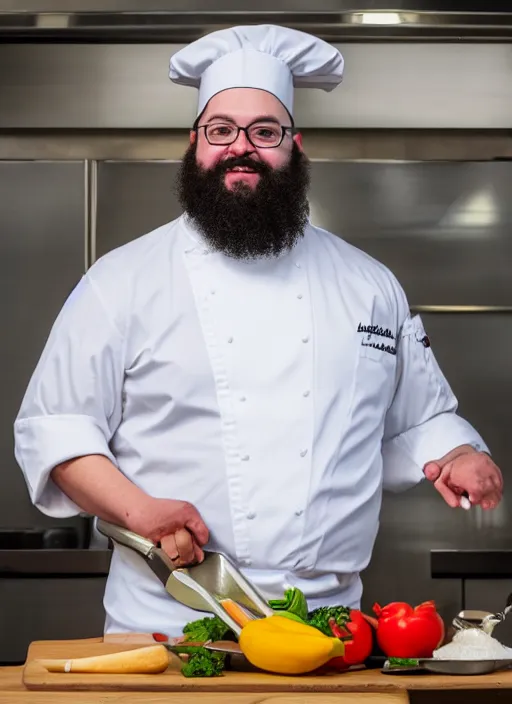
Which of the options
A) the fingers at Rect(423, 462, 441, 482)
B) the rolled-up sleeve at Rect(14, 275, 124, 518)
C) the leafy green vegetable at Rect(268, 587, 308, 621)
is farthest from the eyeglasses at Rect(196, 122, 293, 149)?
the leafy green vegetable at Rect(268, 587, 308, 621)

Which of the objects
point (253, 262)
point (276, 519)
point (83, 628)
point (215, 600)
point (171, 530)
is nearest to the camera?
point (215, 600)

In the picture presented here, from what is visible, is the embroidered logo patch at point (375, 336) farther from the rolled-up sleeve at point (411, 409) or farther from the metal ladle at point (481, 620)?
the metal ladle at point (481, 620)

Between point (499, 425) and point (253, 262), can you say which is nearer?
point (253, 262)

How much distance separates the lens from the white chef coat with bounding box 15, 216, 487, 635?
1892mm

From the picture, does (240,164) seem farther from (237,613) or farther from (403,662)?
(403,662)

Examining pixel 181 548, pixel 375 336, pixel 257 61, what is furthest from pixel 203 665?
pixel 257 61

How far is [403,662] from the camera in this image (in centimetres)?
144

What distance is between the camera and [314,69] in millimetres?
2154

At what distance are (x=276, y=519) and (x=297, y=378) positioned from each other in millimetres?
240

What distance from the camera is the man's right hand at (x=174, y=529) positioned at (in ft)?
5.68

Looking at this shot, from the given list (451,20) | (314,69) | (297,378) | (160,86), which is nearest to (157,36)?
(160,86)

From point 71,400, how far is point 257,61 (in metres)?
0.70

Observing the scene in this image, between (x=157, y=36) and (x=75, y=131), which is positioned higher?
(x=157, y=36)

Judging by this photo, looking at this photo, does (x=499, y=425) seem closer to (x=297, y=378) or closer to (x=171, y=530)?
(x=297, y=378)
